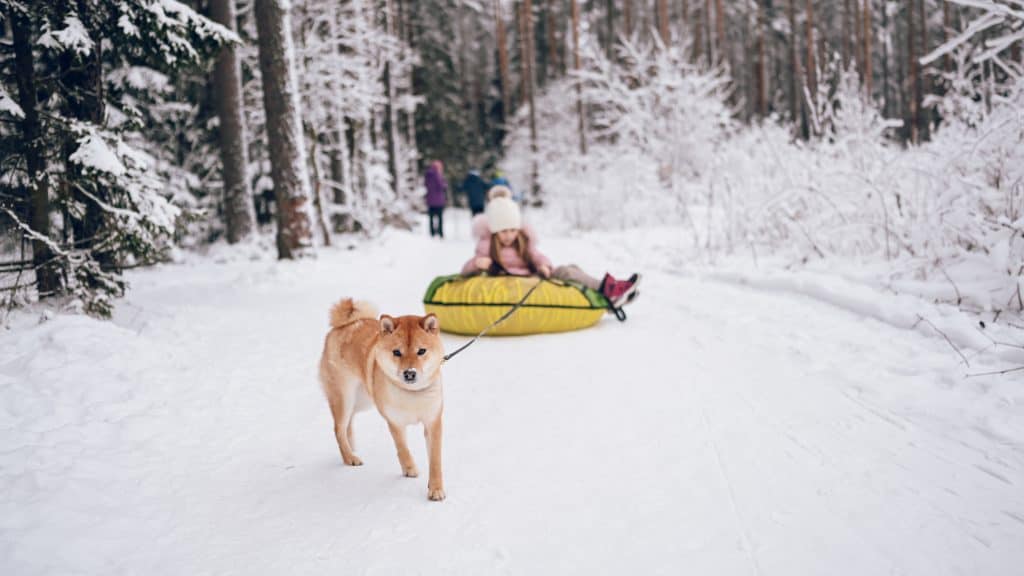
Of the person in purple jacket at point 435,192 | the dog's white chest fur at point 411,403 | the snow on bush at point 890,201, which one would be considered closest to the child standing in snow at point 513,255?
the snow on bush at point 890,201

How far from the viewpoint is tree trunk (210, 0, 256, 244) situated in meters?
12.0

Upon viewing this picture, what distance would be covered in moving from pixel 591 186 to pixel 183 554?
15.2m

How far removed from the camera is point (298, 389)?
4375 millimetres

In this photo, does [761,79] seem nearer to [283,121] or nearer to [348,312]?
[283,121]

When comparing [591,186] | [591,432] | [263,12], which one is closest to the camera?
[591,432]

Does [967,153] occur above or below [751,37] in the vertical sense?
below

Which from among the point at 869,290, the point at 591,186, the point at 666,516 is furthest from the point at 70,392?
the point at 591,186

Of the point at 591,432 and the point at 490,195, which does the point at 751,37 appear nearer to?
the point at 490,195

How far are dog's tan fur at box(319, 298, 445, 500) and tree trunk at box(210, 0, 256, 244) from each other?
10769 millimetres

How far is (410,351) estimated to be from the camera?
8.39ft

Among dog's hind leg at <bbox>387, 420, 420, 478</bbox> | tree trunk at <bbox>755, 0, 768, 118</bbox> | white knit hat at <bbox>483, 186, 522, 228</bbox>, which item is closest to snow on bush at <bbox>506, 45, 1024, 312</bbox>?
white knit hat at <bbox>483, 186, 522, 228</bbox>

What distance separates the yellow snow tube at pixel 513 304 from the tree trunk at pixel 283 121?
4.67 m

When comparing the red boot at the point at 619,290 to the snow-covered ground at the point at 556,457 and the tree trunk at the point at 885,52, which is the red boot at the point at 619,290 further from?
the tree trunk at the point at 885,52

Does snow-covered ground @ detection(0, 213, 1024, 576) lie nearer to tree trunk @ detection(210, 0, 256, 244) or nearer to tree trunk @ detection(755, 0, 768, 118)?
tree trunk @ detection(210, 0, 256, 244)
